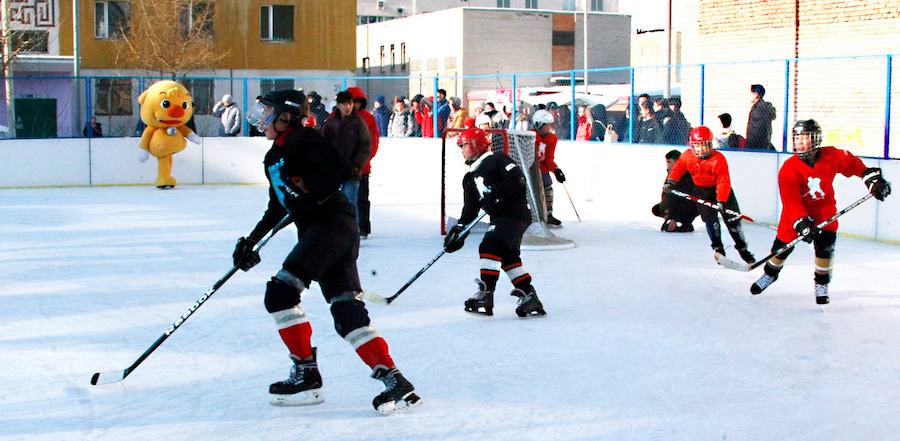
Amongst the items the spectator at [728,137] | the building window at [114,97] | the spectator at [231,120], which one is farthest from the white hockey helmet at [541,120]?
the building window at [114,97]

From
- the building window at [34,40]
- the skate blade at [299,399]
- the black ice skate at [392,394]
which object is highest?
the building window at [34,40]

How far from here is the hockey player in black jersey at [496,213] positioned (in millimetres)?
7141

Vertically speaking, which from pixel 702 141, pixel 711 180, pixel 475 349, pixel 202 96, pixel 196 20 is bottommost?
pixel 475 349

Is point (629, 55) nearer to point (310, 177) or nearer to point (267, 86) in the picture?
point (267, 86)

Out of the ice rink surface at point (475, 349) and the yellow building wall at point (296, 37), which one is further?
the yellow building wall at point (296, 37)

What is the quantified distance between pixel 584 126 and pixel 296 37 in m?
21.4

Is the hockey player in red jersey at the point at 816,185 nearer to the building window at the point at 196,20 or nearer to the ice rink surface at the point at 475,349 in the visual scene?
the ice rink surface at the point at 475,349

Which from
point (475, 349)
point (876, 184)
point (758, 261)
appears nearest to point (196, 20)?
point (758, 261)

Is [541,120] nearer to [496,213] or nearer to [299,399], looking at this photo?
[496,213]

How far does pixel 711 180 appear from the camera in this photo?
9.84m

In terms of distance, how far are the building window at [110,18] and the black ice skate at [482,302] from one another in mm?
29723

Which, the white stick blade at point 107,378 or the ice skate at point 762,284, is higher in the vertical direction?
the ice skate at point 762,284

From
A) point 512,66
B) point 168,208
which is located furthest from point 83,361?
point 512,66

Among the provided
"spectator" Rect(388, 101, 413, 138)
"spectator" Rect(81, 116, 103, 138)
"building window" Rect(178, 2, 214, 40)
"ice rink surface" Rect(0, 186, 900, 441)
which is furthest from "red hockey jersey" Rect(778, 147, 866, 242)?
"building window" Rect(178, 2, 214, 40)
